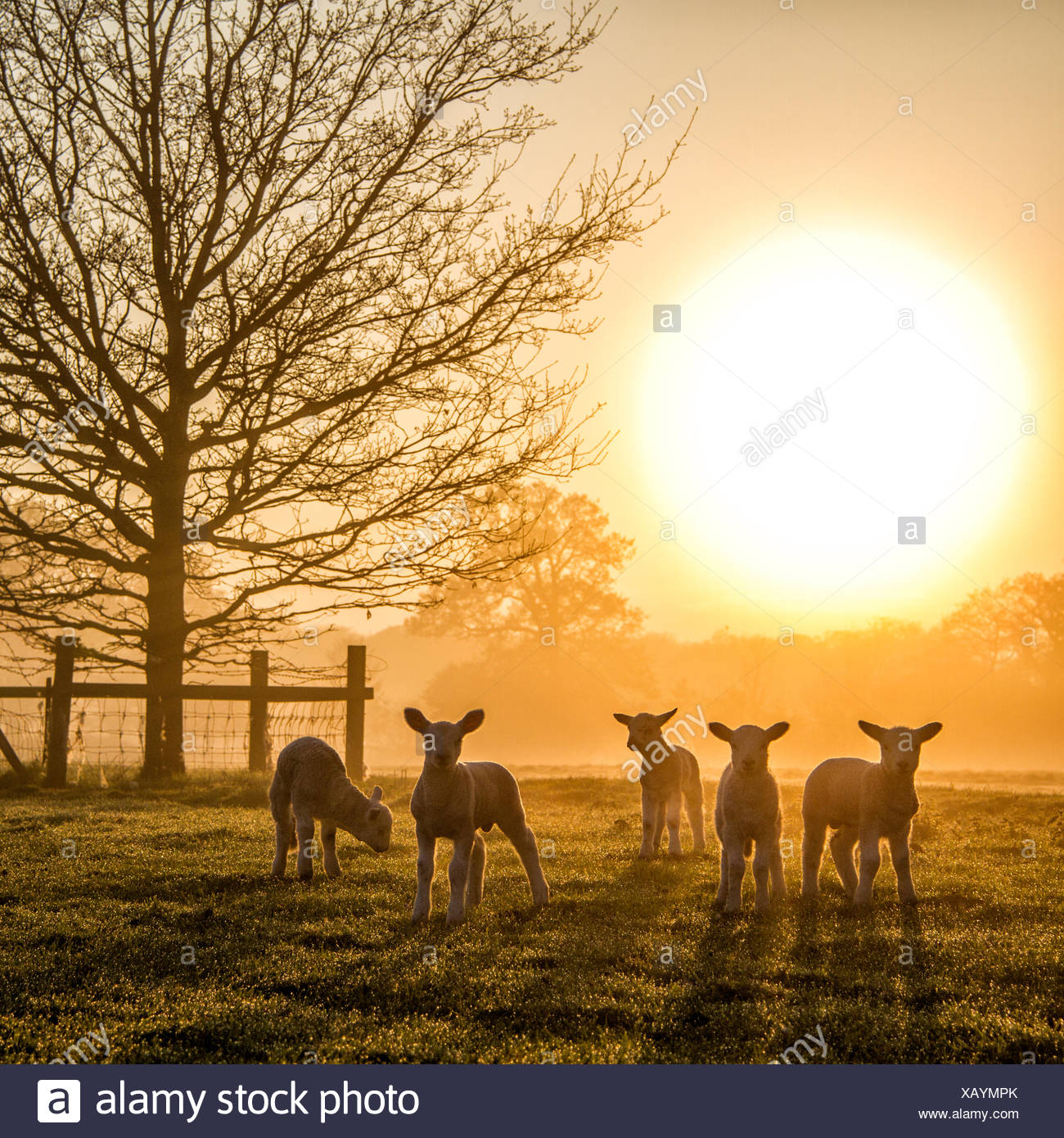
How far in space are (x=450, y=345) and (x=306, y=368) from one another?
2.42m

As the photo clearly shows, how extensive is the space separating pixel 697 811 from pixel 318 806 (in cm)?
453

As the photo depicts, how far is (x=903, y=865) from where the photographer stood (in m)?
8.59

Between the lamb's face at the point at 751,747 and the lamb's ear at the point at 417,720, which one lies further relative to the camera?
the lamb's face at the point at 751,747

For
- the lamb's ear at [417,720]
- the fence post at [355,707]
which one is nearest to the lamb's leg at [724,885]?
the lamb's ear at [417,720]

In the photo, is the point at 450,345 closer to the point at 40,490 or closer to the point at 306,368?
the point at 306,368

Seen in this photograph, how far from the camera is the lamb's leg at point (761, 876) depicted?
831cm

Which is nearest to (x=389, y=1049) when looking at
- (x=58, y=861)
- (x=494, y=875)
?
(x=494, y=875)

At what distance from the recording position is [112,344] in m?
16.5

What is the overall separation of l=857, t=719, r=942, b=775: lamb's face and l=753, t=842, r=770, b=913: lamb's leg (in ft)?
4.05

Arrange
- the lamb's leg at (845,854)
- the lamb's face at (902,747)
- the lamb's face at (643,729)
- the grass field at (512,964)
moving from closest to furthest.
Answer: the grass field at (512,964) < the lamb's face at (902,747) < the lamb's leg at (845,854) < the lamb's face at (643,729)

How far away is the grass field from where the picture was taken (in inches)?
203

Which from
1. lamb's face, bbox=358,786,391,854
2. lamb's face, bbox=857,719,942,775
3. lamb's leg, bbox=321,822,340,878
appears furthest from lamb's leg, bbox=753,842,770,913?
lamb's leg, bbox=321,822,340,878

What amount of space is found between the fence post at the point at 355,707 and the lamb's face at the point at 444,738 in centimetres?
1096

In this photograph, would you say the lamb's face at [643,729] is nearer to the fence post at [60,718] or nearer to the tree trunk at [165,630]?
the tree trunk at [165,630]
